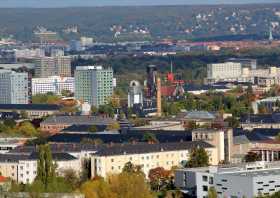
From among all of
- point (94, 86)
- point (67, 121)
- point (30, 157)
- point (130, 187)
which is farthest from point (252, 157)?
point (94, 86)

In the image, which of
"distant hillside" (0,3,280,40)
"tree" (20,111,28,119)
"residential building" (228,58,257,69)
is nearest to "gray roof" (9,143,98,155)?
"tree" (20,111,28,119)

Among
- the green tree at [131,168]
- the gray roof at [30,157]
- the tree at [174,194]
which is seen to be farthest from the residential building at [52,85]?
the tree at [174,194]

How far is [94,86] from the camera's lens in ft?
155

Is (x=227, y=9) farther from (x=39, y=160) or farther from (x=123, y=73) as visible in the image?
(x=39, y=160)

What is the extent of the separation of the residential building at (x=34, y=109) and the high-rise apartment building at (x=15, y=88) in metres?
2.86

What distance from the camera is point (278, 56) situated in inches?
2756

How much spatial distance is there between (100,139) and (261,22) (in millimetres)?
79438

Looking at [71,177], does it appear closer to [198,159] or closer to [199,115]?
[198,159]

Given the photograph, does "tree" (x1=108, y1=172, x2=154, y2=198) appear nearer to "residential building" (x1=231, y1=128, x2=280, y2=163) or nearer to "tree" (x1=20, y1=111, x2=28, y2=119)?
"residential building" (x1=231, y1=128, x2=280, y2=163)

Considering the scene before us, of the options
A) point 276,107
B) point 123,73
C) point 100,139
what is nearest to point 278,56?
point 123,73

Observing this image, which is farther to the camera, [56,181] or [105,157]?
[105,157]

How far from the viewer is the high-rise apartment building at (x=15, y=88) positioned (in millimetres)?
47875

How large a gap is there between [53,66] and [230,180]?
123 ft

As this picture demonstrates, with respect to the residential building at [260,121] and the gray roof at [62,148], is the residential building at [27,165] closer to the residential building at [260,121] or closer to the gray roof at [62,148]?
the gray roof at [62,148]
